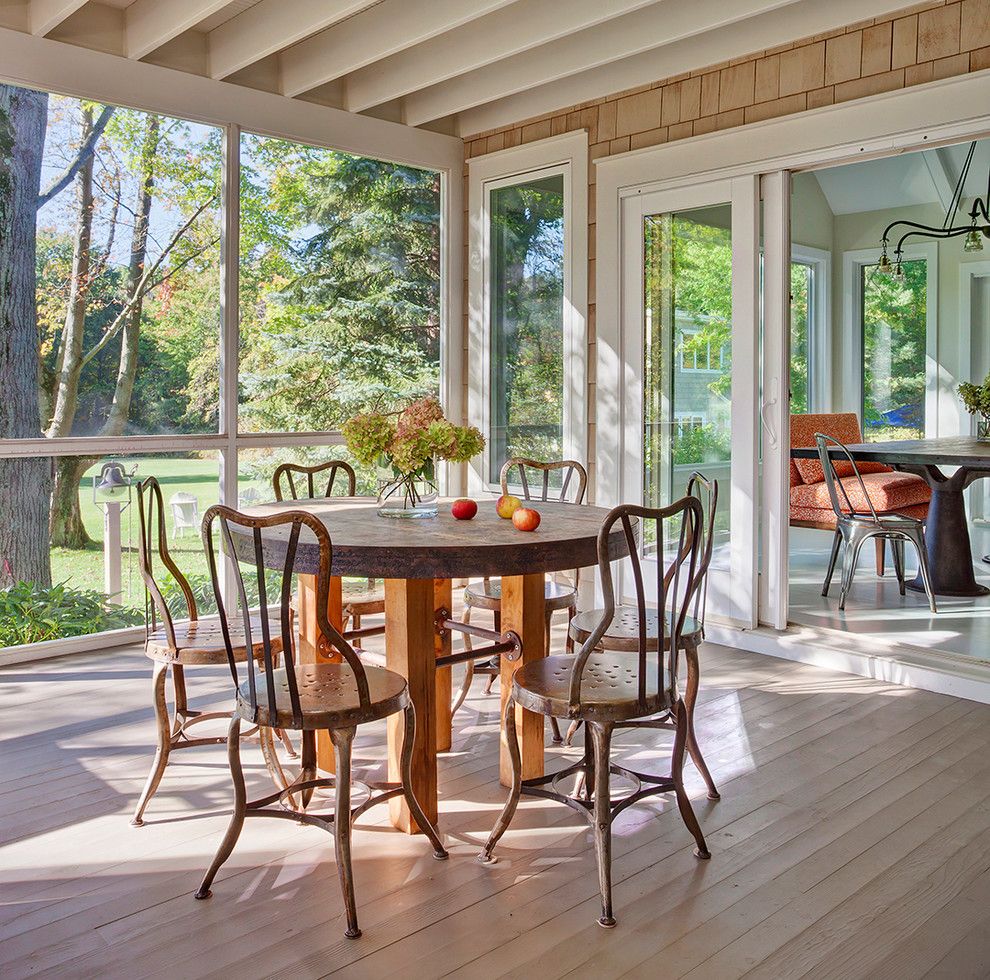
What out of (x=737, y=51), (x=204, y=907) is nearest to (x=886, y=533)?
(x=737, y=51)

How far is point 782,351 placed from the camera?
15.9 ft

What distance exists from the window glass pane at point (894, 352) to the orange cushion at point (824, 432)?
1489 millimetres

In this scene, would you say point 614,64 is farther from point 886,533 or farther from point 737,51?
point 886,533

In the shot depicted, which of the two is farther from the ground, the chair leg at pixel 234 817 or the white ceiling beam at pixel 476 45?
the white ceiling beam at pixel 476 45

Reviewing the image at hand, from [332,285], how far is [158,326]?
1.12 meters

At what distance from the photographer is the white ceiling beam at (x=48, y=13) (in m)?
4.11

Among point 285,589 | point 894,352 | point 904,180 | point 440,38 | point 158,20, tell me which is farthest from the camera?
point 894,352

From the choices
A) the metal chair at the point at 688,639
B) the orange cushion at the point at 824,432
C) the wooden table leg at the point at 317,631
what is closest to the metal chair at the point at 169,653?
the wooden table leg at the point at 317,631

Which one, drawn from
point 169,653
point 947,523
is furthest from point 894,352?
point 169,653

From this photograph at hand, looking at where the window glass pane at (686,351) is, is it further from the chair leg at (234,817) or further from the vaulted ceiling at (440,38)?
the chair leg at (234,817)

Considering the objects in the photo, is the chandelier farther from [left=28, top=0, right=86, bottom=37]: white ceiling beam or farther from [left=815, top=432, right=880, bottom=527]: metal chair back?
[left=28, top=0, right=86, bottom=37]: white ceiling beam

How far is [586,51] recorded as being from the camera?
16.1 feet

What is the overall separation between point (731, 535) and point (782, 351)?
97cm

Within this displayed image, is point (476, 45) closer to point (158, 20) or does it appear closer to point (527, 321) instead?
point (158, 20)
